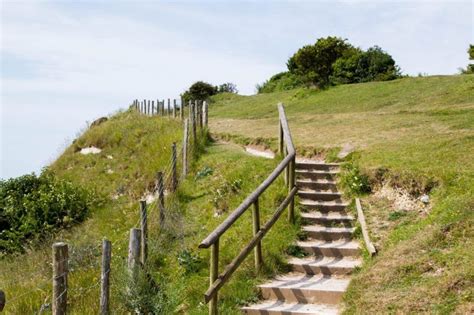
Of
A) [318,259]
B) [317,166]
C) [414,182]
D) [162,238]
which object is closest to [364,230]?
[318,259]

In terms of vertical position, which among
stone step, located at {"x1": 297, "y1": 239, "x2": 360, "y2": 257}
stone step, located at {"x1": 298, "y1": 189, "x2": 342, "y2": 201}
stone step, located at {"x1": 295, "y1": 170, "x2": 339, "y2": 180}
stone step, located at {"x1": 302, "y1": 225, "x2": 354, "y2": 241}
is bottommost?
stone step, located at {"x1": 297, "y1": 239, "x2": 360, "y2": 257}

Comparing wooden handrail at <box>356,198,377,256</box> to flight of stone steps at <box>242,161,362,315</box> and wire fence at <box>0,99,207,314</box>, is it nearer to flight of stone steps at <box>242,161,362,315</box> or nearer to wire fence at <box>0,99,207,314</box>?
flight of stone steps at <box>242,161,362,315</box>

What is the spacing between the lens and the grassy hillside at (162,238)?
7.85 meters

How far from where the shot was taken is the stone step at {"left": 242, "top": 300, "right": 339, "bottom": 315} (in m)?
7.37

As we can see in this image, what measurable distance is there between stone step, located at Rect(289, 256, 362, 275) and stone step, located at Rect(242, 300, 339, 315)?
1.01 metres

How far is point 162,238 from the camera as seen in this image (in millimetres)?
11234

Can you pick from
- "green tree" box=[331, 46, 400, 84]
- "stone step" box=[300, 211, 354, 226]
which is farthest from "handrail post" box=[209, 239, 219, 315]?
"green tree" box=[331, 46, 400, 84]

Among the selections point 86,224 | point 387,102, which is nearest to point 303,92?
point 387,102

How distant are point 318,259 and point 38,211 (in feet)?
34.3

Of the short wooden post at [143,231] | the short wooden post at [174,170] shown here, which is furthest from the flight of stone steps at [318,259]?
the short wooden post at [174,170]

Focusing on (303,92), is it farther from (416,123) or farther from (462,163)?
(462,163)

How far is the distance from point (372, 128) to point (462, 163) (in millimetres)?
6488

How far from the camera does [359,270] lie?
8.34 meters

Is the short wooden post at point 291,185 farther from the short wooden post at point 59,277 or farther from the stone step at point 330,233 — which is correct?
the short wooden post at point 59,277
